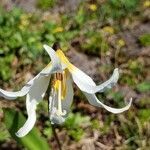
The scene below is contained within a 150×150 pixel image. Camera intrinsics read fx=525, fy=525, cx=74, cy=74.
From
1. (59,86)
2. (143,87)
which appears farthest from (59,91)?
(143,87)

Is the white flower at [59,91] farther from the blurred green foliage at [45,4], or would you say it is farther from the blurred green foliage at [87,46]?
the blurred green foliage at [45,4]

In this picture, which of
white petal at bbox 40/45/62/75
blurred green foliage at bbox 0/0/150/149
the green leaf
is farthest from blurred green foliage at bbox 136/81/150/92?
white petal at bbox 40/45/62/75

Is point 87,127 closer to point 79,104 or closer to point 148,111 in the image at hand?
point 79,104

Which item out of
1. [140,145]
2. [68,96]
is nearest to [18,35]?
[140,145]

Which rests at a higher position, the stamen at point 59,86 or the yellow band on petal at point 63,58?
the yellow band on petal at point 63,58

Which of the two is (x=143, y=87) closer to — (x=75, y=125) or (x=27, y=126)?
(x=75, y=125)

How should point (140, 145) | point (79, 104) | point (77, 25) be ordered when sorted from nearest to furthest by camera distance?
point (140, 145)
point (79, 104)
point (77, 25)

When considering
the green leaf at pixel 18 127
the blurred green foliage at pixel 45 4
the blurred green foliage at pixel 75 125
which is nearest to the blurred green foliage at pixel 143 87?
the blurred green foliage at pixel 75 125
